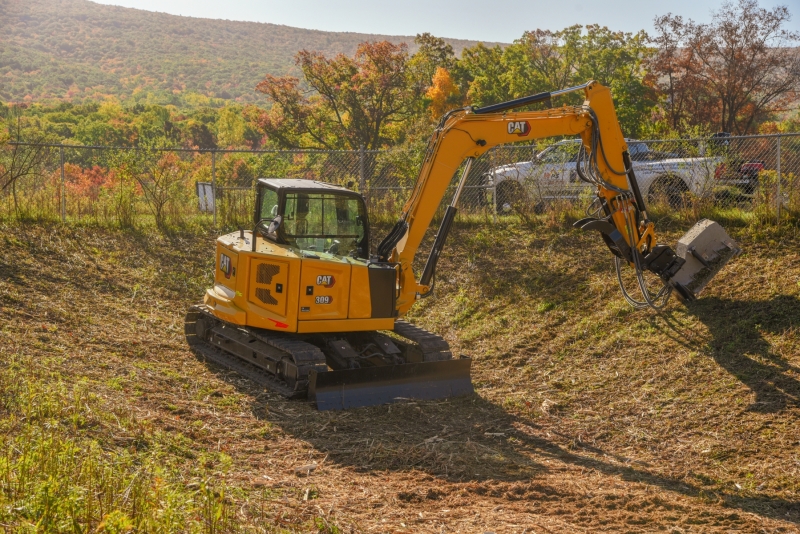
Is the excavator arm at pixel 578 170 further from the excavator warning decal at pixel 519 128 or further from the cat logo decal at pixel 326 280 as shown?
the cat logo decal at pixel 326 280

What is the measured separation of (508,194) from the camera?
15.4 m

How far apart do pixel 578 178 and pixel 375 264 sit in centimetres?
651

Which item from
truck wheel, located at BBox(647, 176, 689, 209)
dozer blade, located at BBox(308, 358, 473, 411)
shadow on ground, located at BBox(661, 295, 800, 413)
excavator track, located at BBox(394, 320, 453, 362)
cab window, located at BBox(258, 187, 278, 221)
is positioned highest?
truck wheel, located at BBox(647, 176, 689, 209)

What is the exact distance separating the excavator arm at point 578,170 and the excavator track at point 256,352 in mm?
1415

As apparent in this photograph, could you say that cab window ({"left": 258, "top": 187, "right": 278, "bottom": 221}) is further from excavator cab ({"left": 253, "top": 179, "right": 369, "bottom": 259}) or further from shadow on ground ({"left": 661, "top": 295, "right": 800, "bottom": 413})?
shadow on ground ({"left": 661, "top": 295, "right": 800, "bottom": 413})

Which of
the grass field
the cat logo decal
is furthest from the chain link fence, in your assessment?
the cat logo decal

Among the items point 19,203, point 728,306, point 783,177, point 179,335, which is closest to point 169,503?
point 179,335

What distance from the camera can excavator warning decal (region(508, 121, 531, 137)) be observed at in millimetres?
9211

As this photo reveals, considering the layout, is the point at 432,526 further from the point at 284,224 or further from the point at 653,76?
the point at 653,76

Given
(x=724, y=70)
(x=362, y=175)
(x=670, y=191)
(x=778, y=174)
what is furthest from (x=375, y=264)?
(x=724, y=70)

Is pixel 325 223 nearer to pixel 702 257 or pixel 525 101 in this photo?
pixel 525 101

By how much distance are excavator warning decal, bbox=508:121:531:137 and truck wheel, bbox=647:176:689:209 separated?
16.3 feet

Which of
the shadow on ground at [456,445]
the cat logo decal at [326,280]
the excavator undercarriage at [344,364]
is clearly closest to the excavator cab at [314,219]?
the cat logo decal at [326,280]

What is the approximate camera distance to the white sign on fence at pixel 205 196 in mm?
17203
